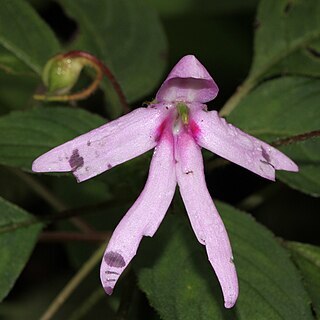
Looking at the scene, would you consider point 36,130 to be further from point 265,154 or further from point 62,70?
point 265,154

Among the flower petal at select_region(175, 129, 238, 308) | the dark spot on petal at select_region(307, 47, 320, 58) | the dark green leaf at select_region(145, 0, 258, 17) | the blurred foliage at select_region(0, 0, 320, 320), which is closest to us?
the flower petal at select_region(175, 129, 238, 308)

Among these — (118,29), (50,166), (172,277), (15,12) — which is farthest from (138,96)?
(50,166)

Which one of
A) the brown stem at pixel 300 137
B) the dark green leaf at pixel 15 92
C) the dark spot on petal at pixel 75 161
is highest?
the dark spot on petal at pixel 75 161

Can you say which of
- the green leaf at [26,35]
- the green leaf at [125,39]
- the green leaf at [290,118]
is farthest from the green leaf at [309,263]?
the green leaf at [26,35]

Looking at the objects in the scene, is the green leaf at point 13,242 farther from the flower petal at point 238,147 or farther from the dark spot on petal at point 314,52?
the dark spot on petal at point 314,52

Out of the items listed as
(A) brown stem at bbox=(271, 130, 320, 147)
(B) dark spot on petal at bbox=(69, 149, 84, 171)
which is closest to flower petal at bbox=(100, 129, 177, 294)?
(B) dark spot on petal at bbox=(69, 149, 84, 171)

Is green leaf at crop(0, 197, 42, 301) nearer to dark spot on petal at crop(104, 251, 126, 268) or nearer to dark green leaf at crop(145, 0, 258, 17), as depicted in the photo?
dark spot on petal at crop(104, 251, 126, 268)
